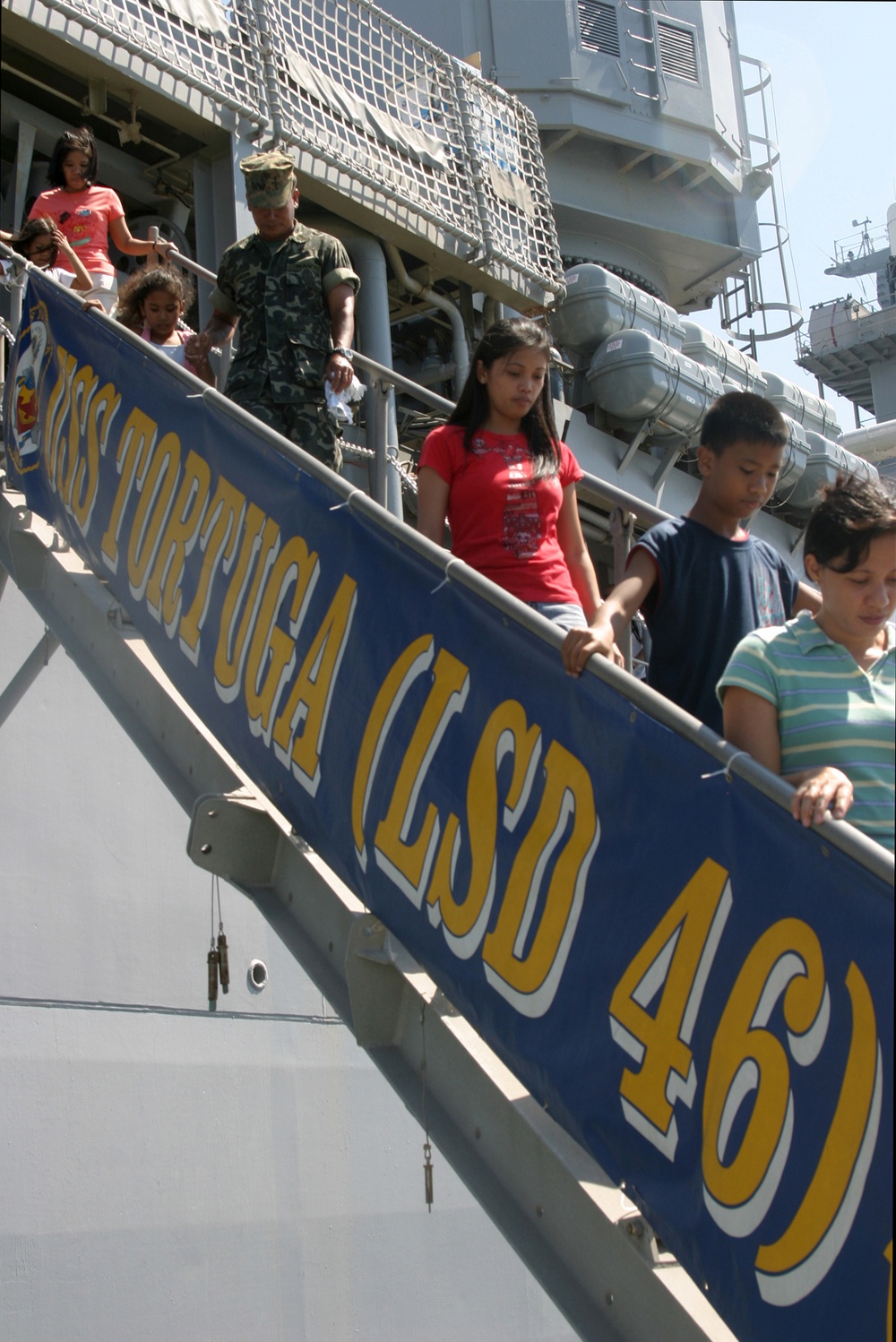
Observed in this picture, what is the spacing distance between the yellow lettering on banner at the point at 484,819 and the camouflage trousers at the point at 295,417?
181cm

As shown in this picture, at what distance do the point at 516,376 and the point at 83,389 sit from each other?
1532 mm

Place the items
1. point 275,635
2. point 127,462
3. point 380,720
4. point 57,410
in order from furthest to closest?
point 57,410, point 127,462, point 275,635, point 380,720

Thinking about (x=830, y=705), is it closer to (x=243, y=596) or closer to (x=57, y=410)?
Result: (x=243, y=596)

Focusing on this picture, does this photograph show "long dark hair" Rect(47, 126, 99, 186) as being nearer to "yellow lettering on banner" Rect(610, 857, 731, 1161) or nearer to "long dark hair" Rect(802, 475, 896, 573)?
"long dark hair" Rect(802, 475, 896, 573)

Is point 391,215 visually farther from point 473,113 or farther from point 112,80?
point 112,80

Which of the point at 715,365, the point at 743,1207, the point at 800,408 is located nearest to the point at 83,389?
the point at 743,1207

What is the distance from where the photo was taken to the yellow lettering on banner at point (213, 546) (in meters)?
3.22

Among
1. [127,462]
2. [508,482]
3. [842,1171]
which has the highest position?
[127,462]

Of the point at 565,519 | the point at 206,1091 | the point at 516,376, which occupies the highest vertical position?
the point at 516,376

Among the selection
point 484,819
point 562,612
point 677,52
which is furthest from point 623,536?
point 677,52

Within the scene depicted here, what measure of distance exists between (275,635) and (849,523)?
1.33 m

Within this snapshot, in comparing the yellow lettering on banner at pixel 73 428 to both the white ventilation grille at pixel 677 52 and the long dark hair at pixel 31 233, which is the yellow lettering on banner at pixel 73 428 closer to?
the long dark hair at pixel 31 233

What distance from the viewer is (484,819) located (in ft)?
7.86

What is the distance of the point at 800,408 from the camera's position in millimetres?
13062
